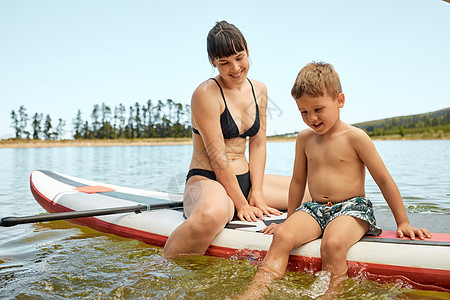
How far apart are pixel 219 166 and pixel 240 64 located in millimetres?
666

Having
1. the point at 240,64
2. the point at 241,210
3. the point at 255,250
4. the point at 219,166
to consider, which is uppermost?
the point at 240,64

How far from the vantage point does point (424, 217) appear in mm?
2395

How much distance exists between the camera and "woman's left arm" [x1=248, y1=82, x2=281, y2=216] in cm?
267

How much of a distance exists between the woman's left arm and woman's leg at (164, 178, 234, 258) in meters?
0.31

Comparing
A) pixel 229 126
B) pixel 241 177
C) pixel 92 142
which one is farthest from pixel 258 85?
pixel 92 142

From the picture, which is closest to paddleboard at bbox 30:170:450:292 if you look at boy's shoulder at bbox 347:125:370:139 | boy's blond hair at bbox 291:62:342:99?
boy's shoulder at bbox 347:125:370:139

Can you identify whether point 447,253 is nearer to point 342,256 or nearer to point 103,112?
point 342,256

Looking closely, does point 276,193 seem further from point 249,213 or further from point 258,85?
point 258,85

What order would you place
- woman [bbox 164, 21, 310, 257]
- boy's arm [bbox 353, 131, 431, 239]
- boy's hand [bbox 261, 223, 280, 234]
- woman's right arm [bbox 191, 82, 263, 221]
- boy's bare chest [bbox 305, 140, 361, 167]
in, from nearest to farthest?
boy's arm [bbox 353, 131, 431, 239] < boy's bare chest [bbox 305, 140, 361, 167] < boy's hand [bbox 261, 223, 280, 234] < woman [bbox 164, 21, 310, 257] < woman's right arm [bbox 191, 82, 263, 221]

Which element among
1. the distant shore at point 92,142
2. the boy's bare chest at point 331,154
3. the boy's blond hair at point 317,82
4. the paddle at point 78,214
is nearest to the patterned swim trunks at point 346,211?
the boy's bare chest at point 331,154

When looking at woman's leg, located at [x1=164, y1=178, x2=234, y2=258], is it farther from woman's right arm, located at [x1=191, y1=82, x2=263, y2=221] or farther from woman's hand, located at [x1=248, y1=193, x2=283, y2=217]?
woman's hand, located at [x1=248, y1=193, x2=283, y2=217]

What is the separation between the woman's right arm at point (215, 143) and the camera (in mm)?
2457

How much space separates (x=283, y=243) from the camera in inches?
76.5

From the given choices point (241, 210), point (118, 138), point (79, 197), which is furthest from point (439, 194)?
point (118, 138)
